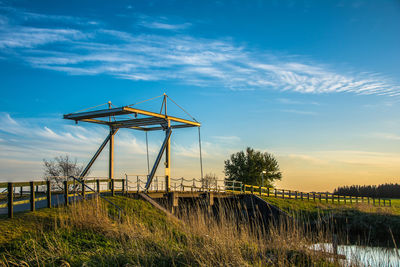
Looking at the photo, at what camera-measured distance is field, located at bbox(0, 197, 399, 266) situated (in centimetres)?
844

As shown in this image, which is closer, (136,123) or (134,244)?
(134,244)

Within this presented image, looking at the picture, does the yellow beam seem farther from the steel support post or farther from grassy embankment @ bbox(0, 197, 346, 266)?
grassy embankment @ bbox(0, 197, 346, 266)

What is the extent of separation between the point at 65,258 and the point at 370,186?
47734 millimetres

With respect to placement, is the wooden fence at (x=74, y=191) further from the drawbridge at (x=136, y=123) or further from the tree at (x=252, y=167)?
the tree at (x=252, y=167)

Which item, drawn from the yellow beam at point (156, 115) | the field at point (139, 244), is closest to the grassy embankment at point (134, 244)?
the field at point (139, 244)

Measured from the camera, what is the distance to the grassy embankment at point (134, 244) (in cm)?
843

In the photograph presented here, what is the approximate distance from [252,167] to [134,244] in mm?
44069

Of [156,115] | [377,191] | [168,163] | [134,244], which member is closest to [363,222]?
[168,163]

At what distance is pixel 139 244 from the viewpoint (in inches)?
378

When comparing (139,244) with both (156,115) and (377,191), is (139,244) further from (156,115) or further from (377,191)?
(377,191)

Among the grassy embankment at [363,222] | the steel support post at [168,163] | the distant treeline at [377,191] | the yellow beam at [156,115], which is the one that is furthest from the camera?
the distant treeline at [377,191]

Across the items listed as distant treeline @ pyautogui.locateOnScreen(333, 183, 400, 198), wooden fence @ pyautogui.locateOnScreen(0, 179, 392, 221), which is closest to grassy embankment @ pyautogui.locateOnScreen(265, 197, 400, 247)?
wooden fence @ pyautogui.locateOnScreen(0, 179, 392, 221)

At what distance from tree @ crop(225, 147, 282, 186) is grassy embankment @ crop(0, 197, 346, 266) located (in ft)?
133

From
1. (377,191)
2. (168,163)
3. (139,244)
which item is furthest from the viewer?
(377,191)
